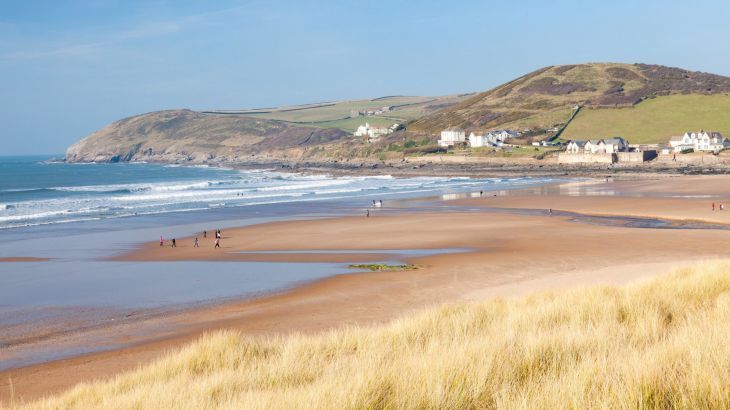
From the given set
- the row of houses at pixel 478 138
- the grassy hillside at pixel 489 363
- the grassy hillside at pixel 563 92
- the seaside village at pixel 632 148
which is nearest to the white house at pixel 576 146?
the seaside village at pixel 632 148

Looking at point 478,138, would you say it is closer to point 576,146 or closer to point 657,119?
point 576,146

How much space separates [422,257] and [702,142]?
290 ft

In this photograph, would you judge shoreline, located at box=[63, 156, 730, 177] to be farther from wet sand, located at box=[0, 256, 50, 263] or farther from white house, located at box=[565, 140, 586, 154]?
wet sand, located at box=[0, 256, 50, 263]

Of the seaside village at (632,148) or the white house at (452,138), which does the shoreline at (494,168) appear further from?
Answer: the white house at (452,138)

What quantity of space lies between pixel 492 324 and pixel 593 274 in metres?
10.9

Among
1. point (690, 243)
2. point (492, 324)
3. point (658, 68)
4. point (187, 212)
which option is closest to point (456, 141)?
point (658, 68)

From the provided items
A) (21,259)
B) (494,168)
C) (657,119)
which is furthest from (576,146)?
(21,259)

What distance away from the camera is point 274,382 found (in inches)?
297

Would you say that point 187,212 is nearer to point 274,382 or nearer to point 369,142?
point 274,382

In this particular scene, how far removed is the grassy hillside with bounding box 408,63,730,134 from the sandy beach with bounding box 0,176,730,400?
97.8m

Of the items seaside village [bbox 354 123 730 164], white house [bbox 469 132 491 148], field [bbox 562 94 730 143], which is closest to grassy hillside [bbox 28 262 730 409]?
seaside village [bbox 354 123 730 164]

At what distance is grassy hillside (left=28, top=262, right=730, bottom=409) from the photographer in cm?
551

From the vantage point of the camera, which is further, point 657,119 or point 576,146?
point 657,119

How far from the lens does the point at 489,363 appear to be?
21.1 feet
